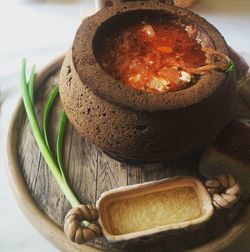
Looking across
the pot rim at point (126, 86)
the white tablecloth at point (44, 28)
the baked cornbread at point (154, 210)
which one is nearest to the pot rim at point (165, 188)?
the baked cornbread at point (154, 210)

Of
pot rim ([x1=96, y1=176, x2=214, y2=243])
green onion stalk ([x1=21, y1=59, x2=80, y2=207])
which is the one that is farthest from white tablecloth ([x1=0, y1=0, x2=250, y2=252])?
pot rim ([x1=96, y1=176, x2=214, y2=243])

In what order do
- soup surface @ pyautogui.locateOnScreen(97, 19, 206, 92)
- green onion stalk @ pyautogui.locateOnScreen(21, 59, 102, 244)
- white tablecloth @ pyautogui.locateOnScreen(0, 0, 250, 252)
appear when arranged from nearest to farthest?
green onion stalk @ pyautogui.locateOnScreen(21, 59, 102, 244) < soup surface @ pyautogui.locateOnScreen(97, 19, 206, 92) < white tablecloth @ pyautogui.locateOnScreen(0, 0, 250, 252)

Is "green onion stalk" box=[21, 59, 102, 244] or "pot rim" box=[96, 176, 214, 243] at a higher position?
"green onion stalk" box=[21, 59, 102, 244]

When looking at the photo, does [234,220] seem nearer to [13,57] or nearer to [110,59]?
[110,59]

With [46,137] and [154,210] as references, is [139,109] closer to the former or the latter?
[154,210]

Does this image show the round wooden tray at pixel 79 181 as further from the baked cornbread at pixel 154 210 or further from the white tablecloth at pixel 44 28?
the white tablecloth at pixel 44 28

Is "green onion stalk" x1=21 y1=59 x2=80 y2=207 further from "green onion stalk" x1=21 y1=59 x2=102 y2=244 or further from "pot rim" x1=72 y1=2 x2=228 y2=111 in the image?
"pot rim" x1=72 y1=2 x2=228 y2=111

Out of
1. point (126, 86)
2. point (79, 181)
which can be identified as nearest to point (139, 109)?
point (126, 86)
